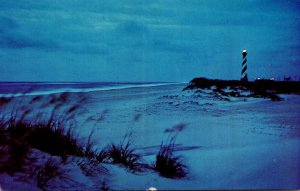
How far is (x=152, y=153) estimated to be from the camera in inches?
131

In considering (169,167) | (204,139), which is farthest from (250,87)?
(169,167)

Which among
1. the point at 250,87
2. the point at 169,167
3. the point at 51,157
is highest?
the point at 250,87

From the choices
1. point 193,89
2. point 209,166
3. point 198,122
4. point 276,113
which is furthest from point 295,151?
point 193,89

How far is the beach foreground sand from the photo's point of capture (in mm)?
→ 2742

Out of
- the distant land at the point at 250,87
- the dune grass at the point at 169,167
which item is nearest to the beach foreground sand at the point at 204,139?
the dune grass at the point at 169,167

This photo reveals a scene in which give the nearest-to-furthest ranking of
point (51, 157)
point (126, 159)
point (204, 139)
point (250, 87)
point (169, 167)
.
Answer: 1. point (51, 157)
2. point (169, 167)
3. point (126, 159)
4. point (204, 139)
5. point (250, 87)

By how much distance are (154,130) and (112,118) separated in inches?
33.6

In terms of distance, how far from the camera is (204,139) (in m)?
3.66

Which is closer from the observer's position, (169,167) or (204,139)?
(169,167)

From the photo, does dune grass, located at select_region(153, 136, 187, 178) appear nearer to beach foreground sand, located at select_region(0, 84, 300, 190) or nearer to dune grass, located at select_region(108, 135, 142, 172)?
beach foreground sand, located at select_region(0, 84, 300, 190)

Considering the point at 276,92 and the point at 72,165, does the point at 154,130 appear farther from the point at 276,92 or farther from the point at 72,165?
the point at 276,92

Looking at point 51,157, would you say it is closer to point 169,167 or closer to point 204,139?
point 169,167

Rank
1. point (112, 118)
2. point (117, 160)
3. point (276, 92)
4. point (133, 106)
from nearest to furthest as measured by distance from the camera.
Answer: point (117, 160), point (112, 118), point (133, 106), point (276, 92)

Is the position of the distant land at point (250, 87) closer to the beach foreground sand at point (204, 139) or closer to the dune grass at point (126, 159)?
the beach foreground sand at point (204, 139)
